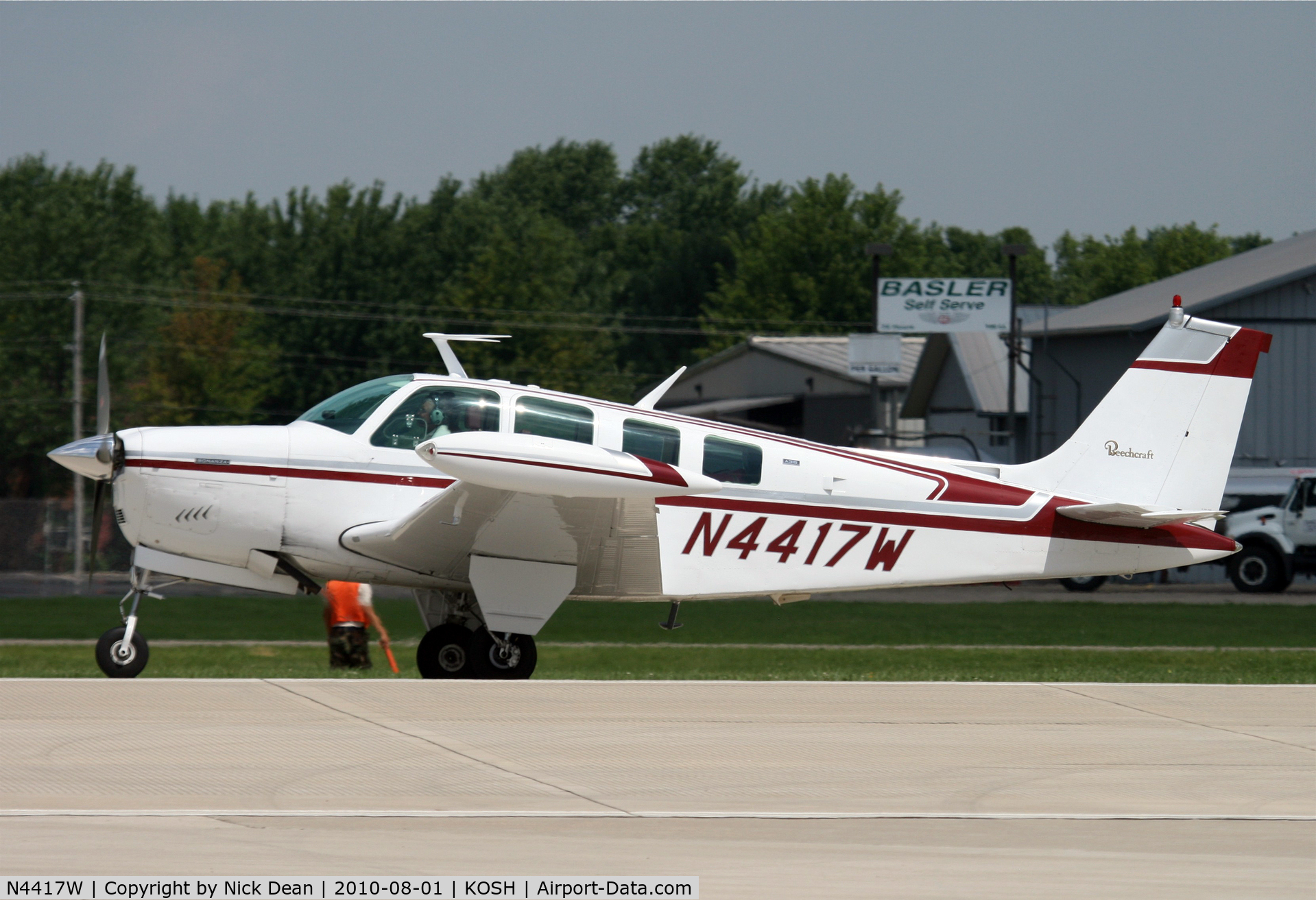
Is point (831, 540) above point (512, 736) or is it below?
above

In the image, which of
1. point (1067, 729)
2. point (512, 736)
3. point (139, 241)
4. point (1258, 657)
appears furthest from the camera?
point (139, 241)

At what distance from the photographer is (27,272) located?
6156 cm

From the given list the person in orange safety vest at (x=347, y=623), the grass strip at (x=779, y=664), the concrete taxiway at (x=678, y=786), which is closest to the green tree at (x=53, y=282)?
the grass strip at (x=779, y=664)

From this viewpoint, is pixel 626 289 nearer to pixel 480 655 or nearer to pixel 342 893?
pixel 480 655

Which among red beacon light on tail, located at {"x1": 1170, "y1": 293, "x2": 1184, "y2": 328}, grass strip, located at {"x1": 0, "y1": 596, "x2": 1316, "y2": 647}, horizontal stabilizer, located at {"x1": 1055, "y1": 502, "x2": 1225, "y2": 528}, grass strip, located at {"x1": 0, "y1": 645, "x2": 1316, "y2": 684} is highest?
red beacon light on tail, located at {"x1": 1170, "y1": 293, "x2": 1184, "y2": 328}

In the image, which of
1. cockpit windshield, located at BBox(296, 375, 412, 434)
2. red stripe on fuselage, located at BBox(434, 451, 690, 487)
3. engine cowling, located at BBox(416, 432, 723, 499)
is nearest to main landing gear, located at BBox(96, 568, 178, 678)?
cockpit windshield, located at BBox(296, 375, 412, 434)

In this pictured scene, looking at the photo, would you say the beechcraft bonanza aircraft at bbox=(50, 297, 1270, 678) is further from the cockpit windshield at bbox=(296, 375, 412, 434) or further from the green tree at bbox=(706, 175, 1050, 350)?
Result: the green tree at bbox=(706, 175, 1050, 350)

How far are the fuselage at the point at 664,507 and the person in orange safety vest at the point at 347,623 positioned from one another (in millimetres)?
2745

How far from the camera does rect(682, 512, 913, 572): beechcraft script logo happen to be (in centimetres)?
1201

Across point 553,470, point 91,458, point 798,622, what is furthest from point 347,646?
point 798,622

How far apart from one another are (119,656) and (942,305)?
32.9 meters

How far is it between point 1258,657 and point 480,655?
10.4 m

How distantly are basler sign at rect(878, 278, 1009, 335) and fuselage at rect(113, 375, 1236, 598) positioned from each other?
28901mm

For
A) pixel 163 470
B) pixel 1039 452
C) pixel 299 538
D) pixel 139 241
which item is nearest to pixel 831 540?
pixel 299 538
